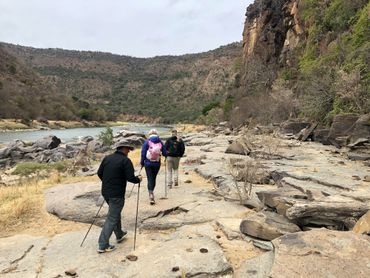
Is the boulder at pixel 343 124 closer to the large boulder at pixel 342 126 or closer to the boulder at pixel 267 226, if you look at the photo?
the large boulder at pixel 342 126

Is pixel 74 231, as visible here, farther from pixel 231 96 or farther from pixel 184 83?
pixel 184 83

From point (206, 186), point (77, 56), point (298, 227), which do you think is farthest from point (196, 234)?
point (77, 56)

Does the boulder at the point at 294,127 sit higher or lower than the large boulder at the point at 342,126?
lower

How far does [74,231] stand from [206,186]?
472cm

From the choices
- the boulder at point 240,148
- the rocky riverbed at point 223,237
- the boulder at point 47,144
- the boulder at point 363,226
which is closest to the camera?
the rocky riverbed at point 223,237

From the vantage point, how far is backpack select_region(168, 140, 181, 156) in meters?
10.9

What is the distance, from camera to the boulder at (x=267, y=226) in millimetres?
→ 5977

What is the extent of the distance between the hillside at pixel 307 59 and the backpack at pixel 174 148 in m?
13.2

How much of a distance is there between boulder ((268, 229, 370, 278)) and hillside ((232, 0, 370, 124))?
56.0ft

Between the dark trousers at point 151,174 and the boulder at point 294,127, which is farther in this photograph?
the boulder at point 294,127

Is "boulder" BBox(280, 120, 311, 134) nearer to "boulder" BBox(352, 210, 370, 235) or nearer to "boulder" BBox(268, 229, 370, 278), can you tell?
"boulder" BBox(352, 210, 370, 235)


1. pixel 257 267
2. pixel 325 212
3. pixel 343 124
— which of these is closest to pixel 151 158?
pixel 325 212

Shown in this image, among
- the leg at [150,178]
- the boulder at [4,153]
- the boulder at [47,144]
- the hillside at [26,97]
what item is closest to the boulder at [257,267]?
the leg at [150,178]

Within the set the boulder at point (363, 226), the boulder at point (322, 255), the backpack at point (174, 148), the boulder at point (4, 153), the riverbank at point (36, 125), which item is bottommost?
the riverbank at point (36, 125)
